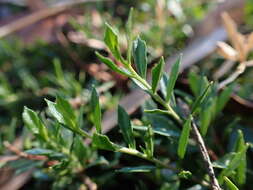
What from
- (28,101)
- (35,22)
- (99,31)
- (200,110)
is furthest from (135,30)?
(200,110)

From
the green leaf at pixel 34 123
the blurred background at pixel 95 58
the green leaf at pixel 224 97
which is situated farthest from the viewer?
the blurred background at pixel 95 58

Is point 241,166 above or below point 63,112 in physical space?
below

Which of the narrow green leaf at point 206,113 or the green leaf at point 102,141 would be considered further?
the narrow green leaf at point 206,113

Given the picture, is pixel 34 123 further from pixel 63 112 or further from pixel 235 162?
pixel 235 162

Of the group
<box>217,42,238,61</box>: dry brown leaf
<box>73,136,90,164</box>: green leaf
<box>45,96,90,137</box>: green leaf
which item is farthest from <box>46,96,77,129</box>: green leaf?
<box>217,42,238,61</box>: dry brown leaf

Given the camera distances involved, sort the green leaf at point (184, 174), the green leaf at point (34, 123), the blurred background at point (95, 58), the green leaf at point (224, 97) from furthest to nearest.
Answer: the blurred background at point (95, 58), the green leaf at point (224, 97), the green leaf at point (34, 123), the green leaf at point (184, 174)

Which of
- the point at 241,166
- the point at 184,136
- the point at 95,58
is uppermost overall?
the point at 95,58

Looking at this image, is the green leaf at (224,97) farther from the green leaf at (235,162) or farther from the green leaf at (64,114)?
the green leaf at (64,114)

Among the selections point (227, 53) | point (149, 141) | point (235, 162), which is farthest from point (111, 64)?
point (227, 53)

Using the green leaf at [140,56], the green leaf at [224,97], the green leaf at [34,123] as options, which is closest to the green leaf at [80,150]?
the green leaf at [34,123]
